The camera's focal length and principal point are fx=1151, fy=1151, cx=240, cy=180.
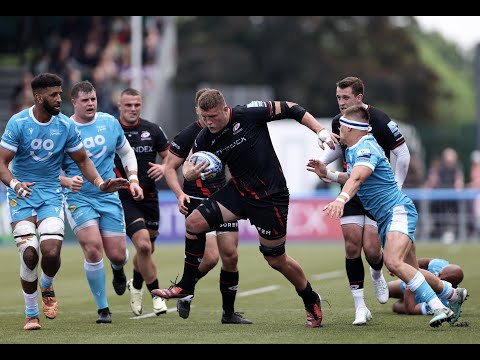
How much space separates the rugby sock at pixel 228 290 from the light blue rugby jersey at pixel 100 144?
1654 millimetres

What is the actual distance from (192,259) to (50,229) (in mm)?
1416

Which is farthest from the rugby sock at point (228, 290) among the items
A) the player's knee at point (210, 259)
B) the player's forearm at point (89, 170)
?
the player's forearm at point (89, 170)

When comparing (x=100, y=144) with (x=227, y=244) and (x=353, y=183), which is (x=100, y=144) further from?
(x=353, y=183)

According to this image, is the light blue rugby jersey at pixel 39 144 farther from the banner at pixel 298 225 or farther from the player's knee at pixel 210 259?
the banner at pixel 298 225

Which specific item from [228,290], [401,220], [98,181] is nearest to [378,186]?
[401,220]

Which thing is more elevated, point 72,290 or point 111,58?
point 111,58

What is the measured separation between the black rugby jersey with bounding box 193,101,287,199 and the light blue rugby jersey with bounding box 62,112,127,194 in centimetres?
164

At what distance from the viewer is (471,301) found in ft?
45.3

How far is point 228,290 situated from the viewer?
39.8 ft

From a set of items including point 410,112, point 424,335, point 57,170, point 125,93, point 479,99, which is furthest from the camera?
point 410,112

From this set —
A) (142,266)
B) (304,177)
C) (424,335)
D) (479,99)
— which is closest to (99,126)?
(142,266)

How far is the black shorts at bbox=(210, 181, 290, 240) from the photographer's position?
11102 mm

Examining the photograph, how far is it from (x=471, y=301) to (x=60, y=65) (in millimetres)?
22800

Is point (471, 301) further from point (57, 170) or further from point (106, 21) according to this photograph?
point (106, 21)
